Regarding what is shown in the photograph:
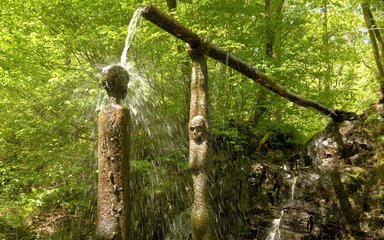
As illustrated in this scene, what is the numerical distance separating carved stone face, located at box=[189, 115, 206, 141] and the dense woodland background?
187 inches

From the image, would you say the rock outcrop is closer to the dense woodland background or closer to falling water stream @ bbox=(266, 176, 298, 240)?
falling water stream @ bbox=(266, 176, 298, 240)

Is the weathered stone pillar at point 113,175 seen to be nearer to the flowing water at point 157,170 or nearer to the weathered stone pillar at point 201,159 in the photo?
the weathered stone pillar at point 201,159

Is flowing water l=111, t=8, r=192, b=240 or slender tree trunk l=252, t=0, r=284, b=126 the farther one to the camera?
slender tree trunk l=252, t=0, r=284, b=126

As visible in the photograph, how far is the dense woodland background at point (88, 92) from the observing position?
25.0ft

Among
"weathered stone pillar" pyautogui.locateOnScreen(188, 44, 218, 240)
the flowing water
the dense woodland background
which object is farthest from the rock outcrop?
"weathered stone pillar" pyautogui.locateOnScreen(188, 44, 218, 240)

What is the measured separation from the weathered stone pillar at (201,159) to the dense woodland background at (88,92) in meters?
4.65

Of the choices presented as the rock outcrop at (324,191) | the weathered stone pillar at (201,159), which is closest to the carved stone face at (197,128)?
the weathered stone pillar at (201,159)

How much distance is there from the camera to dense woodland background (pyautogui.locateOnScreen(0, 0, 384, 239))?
762 centimetres

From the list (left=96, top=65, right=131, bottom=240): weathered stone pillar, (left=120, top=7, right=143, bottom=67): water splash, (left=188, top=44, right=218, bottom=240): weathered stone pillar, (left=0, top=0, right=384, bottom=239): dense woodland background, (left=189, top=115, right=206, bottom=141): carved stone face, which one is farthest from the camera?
(left=0, top=0, right=384, bottom=239): dense woodland background

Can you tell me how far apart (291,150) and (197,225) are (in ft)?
30.4

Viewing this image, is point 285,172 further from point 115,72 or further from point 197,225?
point 115,72

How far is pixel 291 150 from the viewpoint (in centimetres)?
1093

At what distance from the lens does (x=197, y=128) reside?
2.46 m

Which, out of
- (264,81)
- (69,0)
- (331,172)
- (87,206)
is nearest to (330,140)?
(331,172)
